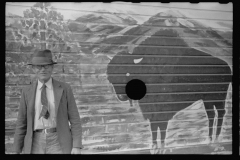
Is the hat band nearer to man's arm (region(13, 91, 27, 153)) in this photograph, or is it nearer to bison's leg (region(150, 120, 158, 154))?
man's arm (region(13, 91, 27, 153))

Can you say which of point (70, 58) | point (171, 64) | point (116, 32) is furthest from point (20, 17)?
point (171, 64)

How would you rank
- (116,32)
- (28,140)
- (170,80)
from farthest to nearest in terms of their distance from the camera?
(170,80) → (116,32) → (28,140)

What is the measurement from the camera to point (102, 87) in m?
4.97

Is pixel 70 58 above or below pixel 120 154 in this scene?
above

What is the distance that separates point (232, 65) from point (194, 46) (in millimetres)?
811

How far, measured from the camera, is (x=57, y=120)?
11.4 ft

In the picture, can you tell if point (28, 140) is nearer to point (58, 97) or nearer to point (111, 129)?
point (58, 97)

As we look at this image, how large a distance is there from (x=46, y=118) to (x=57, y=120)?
5.1 inches

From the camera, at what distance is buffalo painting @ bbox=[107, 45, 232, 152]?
16.6 ft

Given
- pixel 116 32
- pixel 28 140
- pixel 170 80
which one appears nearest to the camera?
pixel 28 140

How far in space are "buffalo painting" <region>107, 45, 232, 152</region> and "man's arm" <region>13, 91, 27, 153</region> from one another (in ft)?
5.91

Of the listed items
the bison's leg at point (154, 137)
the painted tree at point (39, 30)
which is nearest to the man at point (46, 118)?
the painted tree at point (39, 30)

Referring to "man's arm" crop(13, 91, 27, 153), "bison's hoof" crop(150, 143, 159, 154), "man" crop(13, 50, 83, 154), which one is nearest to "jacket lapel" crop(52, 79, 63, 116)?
"man" crop(13, 50, 83, 154)

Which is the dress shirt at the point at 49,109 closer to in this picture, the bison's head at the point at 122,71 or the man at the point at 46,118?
the man at the point at 46,118
